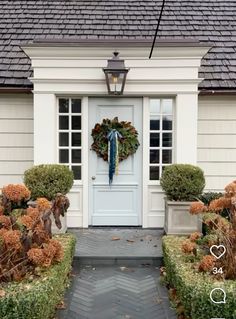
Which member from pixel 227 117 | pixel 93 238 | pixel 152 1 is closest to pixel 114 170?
pixel 93 238

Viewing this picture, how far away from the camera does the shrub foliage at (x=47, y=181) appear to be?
616cm

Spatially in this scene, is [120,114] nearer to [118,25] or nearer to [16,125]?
[16,125]

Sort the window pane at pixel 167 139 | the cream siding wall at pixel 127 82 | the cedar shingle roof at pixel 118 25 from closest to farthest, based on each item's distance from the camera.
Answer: the cream siding wall at pixel 127 82, the window pane at pixel 167 139, the cedar shingle roof at pixel 118 25

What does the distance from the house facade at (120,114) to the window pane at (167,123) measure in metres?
0.02

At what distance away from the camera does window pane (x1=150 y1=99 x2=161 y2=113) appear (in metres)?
7.08

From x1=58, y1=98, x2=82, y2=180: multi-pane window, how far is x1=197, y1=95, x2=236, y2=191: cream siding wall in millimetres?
2403

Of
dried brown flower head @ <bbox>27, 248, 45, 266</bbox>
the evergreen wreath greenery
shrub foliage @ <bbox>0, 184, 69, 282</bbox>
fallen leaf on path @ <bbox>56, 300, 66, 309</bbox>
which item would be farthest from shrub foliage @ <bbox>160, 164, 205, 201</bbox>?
dried brown flower head @ <bbox>27, 248, 45, 266</bbox>

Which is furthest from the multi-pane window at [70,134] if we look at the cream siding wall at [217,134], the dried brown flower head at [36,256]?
the dried brown flower head at [36,256]

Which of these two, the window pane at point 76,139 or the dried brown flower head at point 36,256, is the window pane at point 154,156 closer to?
the window pane at point 76,139

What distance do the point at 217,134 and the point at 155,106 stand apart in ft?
4.61

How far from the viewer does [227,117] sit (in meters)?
7.39

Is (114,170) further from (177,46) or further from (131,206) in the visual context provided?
(177,46)

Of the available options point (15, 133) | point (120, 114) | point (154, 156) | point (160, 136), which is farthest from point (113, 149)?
point (15, 133)

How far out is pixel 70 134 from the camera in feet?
23.2
